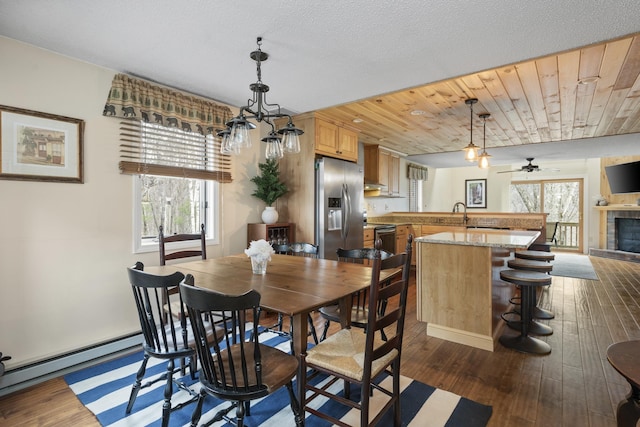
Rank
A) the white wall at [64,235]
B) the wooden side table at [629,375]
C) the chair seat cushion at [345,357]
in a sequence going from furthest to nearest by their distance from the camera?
the white wall at [64,235] < the chair seat cushion at [345,357] < the wooden side table at [629,375]

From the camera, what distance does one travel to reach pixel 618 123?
170 inches

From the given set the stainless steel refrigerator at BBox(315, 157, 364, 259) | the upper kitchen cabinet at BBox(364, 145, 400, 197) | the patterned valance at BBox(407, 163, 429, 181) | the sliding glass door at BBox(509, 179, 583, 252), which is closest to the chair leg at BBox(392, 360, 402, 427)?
the stainless steel refrigerator at BBox(315, 157, 364, 259)

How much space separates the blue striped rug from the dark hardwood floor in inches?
2.9

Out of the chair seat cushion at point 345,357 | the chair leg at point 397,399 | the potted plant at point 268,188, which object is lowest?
the chair leg at point 397,399

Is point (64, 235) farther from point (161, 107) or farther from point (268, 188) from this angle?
point (268, 188)

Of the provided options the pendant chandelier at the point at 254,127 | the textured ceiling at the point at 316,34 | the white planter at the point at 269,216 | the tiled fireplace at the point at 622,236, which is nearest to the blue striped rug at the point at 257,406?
the pendant chandelier at the point at 254,127

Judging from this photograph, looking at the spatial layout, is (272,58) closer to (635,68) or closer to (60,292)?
(60,292)

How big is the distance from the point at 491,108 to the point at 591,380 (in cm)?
284

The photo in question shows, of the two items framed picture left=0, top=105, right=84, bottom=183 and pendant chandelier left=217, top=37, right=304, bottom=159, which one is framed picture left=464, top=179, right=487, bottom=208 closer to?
pendant chandelier left=217, top=37, right=304, bottom=159

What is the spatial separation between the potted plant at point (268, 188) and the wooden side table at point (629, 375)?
3114 millimetres

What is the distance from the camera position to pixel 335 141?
4234 millimetres

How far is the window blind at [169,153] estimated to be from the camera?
2822 millimetres

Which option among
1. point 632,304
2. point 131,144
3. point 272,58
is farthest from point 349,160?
point 632,304

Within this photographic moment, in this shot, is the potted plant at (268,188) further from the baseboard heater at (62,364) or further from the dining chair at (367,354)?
the dining chair at (367,354)
